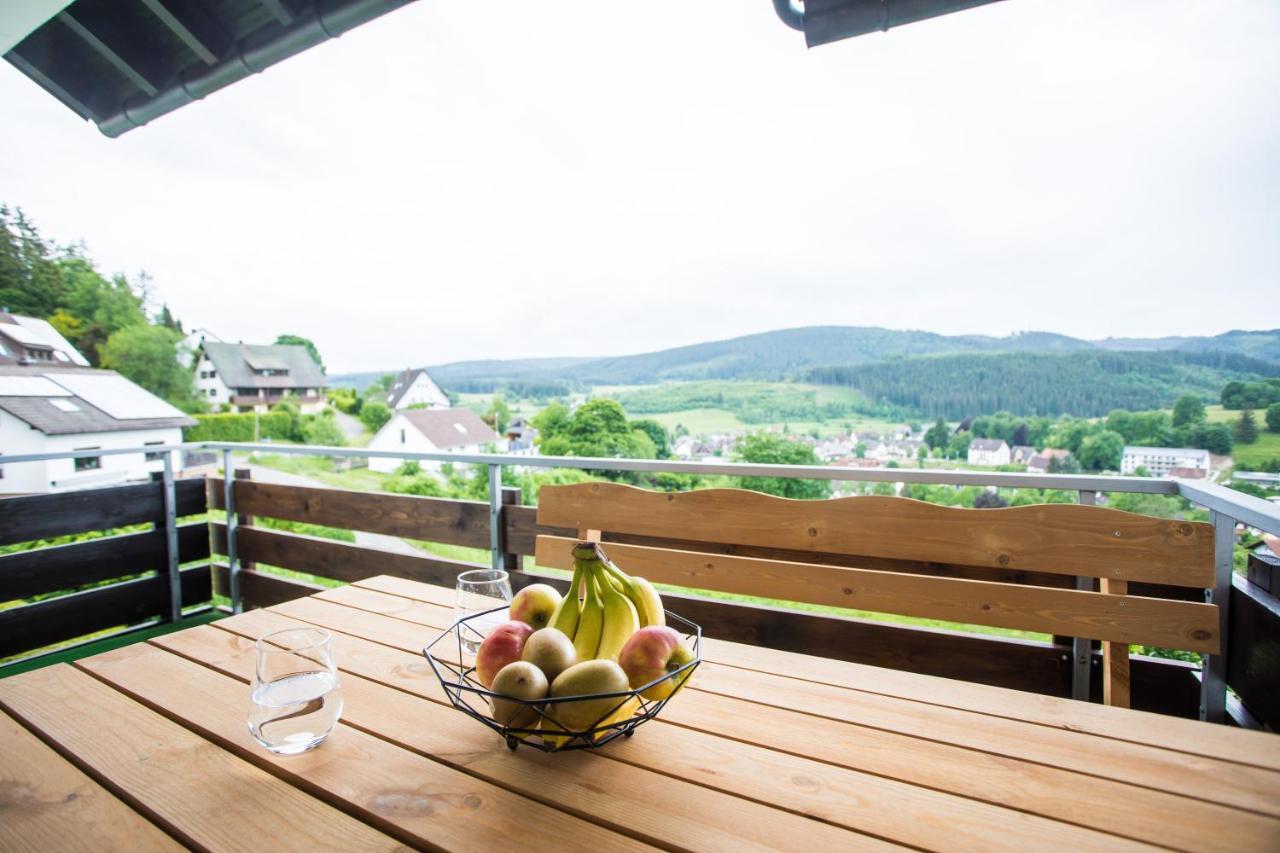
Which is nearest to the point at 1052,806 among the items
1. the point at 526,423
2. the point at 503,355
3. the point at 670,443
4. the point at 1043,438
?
the point at 1043,438

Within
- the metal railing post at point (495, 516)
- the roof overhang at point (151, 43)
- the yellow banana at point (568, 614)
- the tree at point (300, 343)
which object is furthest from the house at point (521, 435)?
the tree at point (300, 343)

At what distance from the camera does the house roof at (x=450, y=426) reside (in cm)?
384

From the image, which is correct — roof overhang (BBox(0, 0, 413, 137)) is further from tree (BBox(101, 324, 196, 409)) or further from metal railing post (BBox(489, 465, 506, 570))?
tree (BBox(101, 324, 196, 409))

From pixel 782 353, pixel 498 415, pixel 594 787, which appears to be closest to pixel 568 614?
pixel 594 787

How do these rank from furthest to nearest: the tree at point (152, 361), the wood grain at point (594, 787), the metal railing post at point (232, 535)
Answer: the tree at point (152, 361)
the metal railing post at point (232, 535)
the wood grain at point (594, 787)

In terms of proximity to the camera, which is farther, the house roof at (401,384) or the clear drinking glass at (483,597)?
the house roof at (401,384)

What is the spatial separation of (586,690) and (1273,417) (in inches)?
95.9

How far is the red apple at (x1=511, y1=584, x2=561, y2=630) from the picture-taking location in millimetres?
736

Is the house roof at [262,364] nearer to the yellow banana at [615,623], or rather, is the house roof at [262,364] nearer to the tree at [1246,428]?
the yellow banana at [615,623]

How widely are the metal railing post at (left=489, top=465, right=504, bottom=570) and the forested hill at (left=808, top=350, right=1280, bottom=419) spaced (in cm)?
203

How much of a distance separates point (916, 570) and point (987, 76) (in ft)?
13.2

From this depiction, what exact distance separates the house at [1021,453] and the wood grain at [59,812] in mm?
2052

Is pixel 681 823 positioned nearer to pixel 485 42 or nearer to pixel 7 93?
pixel 485 42

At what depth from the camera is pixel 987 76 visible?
13.5ft
